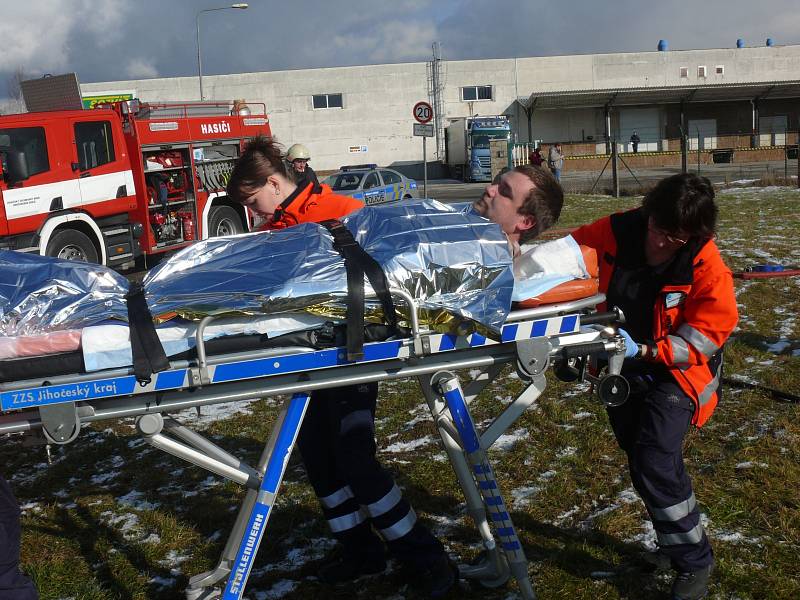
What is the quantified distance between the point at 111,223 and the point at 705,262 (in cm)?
1104

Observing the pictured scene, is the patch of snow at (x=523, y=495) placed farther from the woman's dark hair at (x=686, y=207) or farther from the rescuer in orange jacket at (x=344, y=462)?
the woman's dark hair at (x=686, y=207)

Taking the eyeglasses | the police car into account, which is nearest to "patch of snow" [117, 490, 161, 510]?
the eyeglasses

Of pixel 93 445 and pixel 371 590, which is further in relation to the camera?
pixel 93 445

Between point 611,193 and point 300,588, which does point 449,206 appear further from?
point 611,193

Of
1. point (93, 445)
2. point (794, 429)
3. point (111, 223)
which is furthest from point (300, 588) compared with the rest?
point (111, 223)

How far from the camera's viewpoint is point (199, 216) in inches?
555

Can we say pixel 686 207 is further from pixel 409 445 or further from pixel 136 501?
pixel 136 501

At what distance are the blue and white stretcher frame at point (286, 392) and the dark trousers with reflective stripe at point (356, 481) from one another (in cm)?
27

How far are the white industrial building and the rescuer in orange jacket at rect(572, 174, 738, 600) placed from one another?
42213 millimetres

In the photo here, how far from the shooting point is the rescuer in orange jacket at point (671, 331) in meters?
2.81

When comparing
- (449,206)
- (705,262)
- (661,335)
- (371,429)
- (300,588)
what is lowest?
(300,588)

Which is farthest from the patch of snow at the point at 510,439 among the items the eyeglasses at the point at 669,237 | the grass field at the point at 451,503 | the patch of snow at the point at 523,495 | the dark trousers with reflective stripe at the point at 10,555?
the dark trousers with reflective stripe at the point at 10,555

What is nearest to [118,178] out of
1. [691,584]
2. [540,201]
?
[540,201]

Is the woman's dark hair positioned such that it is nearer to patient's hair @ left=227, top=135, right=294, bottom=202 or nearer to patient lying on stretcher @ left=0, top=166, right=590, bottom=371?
patient lying on stretcher @ left=0, top=166, right=590, bottom=371
